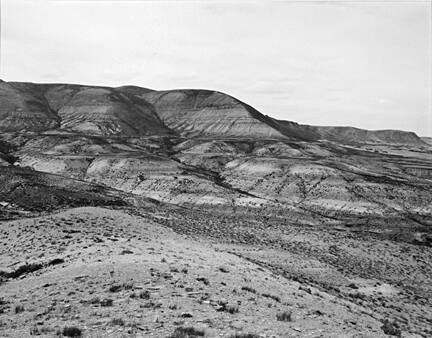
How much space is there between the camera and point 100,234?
2741 cm

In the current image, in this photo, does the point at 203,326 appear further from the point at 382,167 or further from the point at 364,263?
the point at 382,167

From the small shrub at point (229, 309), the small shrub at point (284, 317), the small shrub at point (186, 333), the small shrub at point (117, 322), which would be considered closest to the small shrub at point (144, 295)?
the small shrub at point (117, 322)

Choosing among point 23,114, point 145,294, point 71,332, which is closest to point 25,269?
point 145,294

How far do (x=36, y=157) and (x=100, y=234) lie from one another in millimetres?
74133

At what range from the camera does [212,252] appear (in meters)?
26.8

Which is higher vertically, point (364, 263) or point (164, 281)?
point (164, 281)

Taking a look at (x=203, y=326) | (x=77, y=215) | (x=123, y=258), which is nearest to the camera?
(x=203, y=326)

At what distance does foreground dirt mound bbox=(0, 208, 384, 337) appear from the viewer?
12680mm

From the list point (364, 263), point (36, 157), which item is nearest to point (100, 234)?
point (364, 263)

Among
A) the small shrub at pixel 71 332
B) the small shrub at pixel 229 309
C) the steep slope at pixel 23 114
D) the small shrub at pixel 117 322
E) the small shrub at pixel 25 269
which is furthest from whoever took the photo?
the steep slope at pixel 23 114

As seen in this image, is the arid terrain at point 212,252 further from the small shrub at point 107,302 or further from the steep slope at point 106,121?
the steep slope at point 106,121

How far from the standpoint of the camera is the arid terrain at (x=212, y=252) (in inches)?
545

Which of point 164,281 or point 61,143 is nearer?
point 164,281

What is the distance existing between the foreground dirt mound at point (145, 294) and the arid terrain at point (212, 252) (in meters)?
0.08
